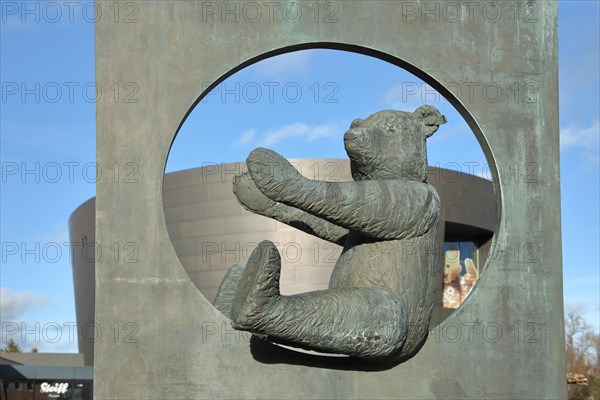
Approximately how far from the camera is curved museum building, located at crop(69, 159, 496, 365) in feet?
77.8

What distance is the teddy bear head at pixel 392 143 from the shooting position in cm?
552

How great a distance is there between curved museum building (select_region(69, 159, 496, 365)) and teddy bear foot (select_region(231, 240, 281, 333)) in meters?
15.9

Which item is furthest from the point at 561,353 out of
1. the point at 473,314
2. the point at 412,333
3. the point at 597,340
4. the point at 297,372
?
the point at 597,340

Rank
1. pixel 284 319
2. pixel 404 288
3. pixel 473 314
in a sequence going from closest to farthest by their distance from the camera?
pixel 284 319, pixel 404 288, pixel 473 314

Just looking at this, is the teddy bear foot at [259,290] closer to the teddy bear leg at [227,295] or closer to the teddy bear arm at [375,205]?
the teddy bear arm at [375,205]

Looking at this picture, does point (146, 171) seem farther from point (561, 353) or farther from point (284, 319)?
point (561, 353)

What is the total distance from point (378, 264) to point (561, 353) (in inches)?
62.0

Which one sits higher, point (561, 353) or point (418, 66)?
point (418, 66)

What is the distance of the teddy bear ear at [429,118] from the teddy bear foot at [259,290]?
4.43 feet

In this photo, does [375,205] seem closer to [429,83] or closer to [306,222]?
[306,222]

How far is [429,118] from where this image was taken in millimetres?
5703

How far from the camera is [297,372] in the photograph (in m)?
5.55

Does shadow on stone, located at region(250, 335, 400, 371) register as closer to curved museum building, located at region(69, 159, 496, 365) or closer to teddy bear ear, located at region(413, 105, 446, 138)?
teddy bear ear, located at region(413, 105, 446, 138)

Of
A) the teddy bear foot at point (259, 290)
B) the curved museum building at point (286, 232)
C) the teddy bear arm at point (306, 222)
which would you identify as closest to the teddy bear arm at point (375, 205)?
the teddy bear foot at point (259, 290)
